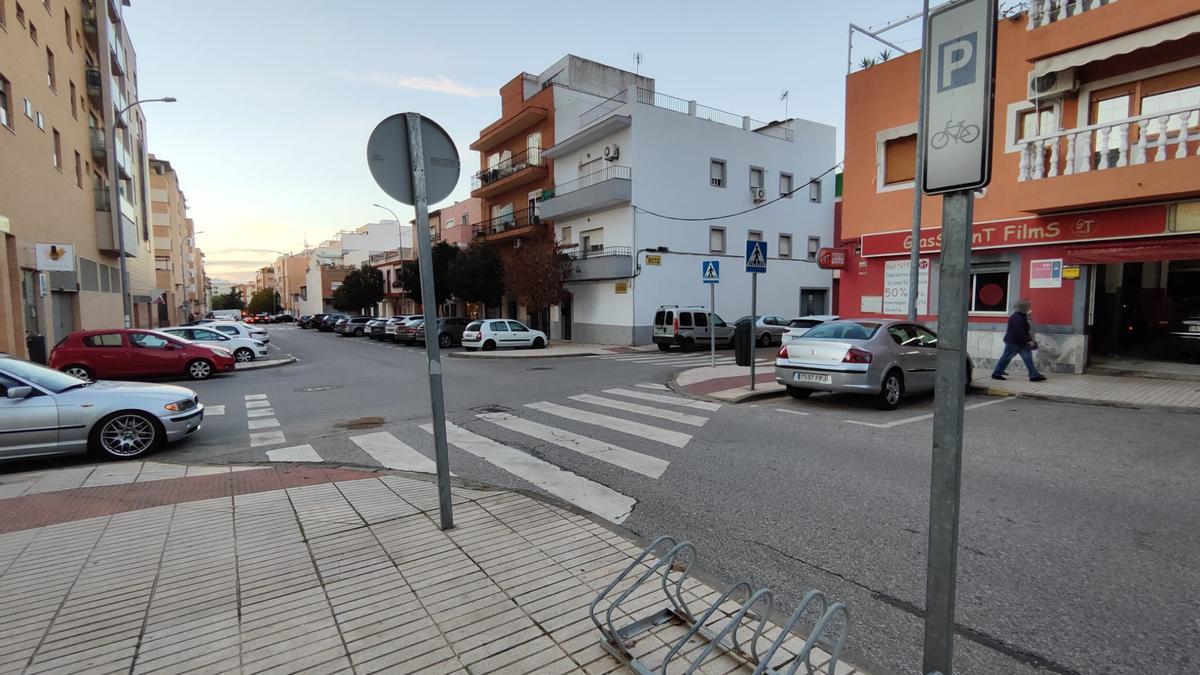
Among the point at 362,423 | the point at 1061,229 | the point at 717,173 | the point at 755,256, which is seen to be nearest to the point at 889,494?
the point at 755,256

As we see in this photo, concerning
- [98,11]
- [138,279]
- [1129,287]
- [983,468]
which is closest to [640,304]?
[1129,287]

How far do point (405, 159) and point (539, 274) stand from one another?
938 inches

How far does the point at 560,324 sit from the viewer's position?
31.7 m

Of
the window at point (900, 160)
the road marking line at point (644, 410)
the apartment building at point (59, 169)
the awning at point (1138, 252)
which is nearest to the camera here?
the road marking line at point (644, 410)

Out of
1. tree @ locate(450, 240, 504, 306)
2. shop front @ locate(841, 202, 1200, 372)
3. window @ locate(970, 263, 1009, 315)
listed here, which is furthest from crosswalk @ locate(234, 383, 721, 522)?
tree @ locate(450, 240, 504, 306)

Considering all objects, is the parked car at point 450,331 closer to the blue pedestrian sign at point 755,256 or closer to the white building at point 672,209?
the white building at point 672,209

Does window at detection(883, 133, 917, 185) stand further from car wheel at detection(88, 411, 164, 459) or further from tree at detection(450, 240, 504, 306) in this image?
tree at detection(450, 240, 504, 306)

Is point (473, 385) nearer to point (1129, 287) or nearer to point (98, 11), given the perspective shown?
point (1129, 287)

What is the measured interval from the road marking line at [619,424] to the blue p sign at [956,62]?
5565 millimetres

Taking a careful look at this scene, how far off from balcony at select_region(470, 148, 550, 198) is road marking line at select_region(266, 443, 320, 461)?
27214 millimetres

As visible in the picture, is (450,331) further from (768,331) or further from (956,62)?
(956,62)

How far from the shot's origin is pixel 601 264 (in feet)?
88.5

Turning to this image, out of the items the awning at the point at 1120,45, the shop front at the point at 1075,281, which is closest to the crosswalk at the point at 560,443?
the shop front at the point at 1075,281

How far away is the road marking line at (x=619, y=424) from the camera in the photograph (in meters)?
7.60
